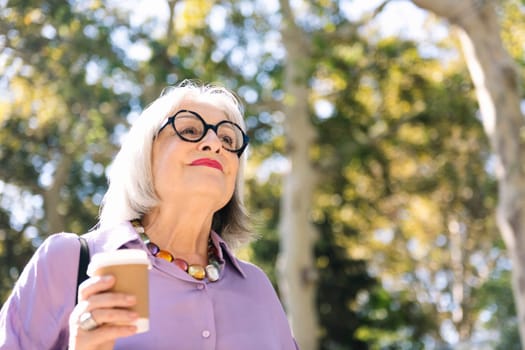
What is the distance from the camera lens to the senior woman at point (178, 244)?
1.94 m

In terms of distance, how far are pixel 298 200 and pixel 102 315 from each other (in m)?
11.9

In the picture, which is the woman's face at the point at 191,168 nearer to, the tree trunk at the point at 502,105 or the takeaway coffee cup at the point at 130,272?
the takeaway coffee cup at the point at 130,272

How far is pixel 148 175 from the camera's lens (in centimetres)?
231

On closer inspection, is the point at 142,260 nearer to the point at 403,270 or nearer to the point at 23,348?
the point at 23,348

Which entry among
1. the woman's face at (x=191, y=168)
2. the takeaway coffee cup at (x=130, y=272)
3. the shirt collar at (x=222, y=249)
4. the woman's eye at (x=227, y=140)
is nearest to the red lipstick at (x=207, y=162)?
the woman's face at (x=191, y=168)

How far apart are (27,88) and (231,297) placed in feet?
42.3

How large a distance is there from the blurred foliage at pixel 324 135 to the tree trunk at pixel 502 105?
297cm

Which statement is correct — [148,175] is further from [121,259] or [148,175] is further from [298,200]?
[298,200]

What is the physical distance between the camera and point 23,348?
1.86 meters

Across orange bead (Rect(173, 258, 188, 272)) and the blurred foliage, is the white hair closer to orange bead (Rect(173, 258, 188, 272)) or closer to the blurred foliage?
orange bead (Rect(173, 258, 188, 272))

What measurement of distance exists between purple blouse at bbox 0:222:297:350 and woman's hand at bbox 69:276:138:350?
0.91ft

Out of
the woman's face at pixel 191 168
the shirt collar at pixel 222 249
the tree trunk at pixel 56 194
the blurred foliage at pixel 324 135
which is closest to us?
the woman's face at pixel 191 168

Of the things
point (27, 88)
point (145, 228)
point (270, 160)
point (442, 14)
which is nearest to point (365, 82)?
point (270, 160)

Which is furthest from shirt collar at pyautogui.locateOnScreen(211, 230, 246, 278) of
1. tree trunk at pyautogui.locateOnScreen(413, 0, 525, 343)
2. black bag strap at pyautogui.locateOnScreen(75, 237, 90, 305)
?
tree trunk at pyautogui.locateOnScreen(413, 0, 525, 343)
